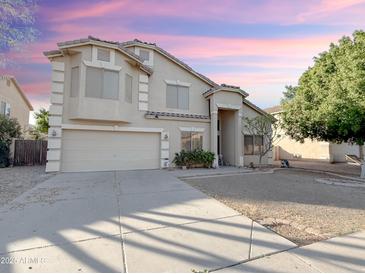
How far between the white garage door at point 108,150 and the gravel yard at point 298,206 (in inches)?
229

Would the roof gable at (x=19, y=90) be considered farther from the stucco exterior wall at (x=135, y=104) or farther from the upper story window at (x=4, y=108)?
the stucco exterior wall at (x=135, y=104)

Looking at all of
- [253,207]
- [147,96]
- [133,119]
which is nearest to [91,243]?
[253,207]

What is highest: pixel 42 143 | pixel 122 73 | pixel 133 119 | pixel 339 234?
pixel 122 73

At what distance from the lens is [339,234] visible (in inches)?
181

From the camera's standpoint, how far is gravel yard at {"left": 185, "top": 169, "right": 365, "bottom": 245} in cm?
485

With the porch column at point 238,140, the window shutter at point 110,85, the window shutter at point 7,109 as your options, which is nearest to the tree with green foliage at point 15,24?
the window shutter at point 110,85

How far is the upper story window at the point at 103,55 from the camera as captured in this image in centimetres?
1272

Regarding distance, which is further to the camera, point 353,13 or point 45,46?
point 45,46

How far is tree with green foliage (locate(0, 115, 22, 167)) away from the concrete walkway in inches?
396

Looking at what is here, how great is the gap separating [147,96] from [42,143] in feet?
27.5

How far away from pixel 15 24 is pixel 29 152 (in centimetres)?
979

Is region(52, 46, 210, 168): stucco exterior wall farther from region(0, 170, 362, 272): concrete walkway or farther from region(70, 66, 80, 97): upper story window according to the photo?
region(0, 170, 362, 272): concrete walkway

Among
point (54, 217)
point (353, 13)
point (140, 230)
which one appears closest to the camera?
point (140, 230)

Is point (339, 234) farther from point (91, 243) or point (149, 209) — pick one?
point (91, 243)
